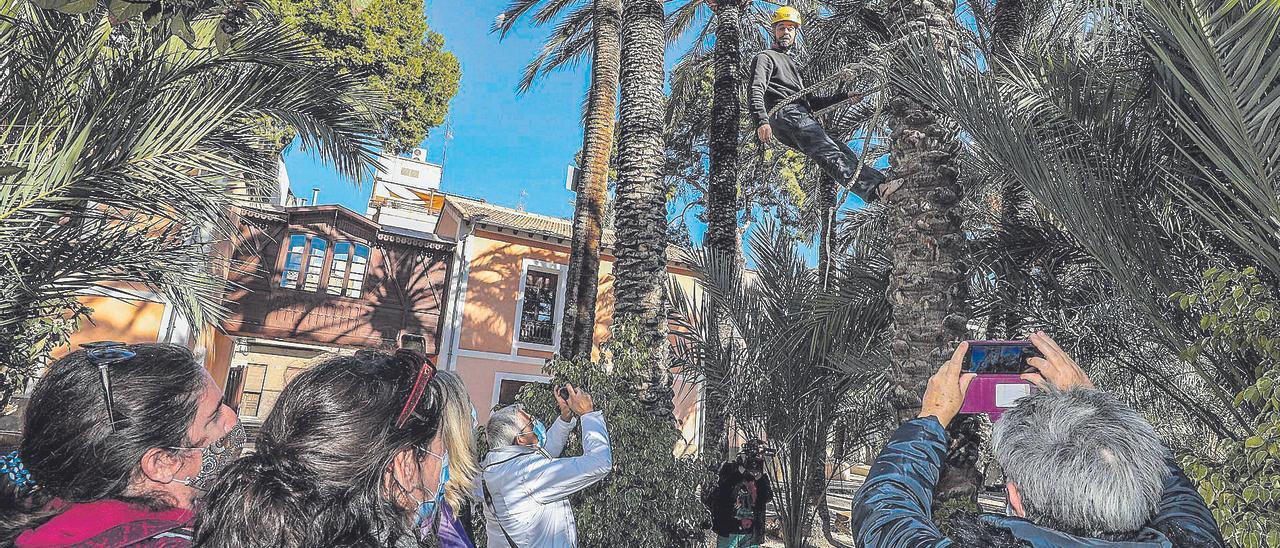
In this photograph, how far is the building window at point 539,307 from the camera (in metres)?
19.3

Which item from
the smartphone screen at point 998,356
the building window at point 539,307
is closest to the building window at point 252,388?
the building window at point 539,307

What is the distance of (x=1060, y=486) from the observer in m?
1.54

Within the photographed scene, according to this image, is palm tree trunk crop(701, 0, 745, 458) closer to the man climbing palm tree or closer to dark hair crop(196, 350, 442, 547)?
the man climbing palm tree

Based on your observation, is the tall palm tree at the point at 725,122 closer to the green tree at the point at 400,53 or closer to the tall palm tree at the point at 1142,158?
the tall palm tree at the point at 1142,158

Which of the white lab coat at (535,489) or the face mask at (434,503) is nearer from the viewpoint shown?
the face mask at (434,503)

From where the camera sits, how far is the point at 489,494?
2.88 m

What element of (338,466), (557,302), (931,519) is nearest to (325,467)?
(338,466)

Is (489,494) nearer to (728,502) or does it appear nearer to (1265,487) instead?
(1265,487)

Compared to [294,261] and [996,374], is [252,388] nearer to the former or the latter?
[294,261]

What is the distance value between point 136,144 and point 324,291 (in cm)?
1518

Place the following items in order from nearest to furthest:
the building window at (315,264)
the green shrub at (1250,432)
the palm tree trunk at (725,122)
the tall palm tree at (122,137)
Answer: the green shrub at (1250,432) < the tall palm tree at (122,137) < the palm tree trunk at (725,122) < the building window at (315,264)

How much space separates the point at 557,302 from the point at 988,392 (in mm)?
17927

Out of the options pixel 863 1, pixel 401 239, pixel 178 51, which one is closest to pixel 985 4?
pixel 863 1

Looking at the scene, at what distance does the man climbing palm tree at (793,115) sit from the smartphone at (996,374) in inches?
76.9
